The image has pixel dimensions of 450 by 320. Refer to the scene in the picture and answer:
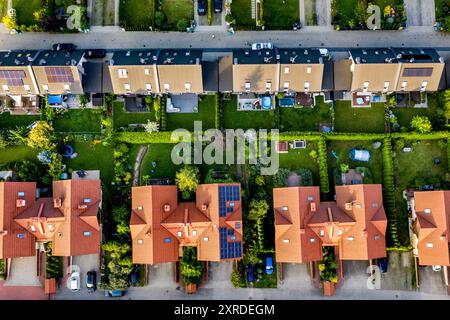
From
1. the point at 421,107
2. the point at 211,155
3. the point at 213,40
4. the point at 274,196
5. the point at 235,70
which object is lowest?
the point at 274,196

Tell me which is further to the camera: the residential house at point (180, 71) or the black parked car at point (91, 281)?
the black parked car at point (91, 281)

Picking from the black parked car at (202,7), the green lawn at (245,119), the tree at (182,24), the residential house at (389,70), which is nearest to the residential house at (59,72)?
the tree at (182,24)

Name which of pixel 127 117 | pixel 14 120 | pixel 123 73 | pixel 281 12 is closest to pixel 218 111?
pixel 127 117

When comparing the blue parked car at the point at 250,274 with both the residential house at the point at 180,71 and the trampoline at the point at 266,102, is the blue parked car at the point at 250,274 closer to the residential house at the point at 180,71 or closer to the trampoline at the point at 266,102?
the trampoline at the point at 266,102

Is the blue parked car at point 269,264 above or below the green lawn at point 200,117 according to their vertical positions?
below
